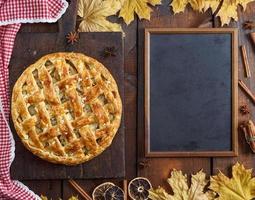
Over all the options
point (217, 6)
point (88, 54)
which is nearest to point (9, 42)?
point (88, 54)

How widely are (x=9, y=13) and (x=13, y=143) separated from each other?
375 millimetres

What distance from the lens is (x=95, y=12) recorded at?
1.53 metres

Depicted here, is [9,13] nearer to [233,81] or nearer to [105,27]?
[105,27]

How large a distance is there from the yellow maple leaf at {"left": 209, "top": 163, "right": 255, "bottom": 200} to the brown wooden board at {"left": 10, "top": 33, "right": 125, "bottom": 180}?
30cm

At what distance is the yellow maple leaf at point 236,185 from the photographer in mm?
1560

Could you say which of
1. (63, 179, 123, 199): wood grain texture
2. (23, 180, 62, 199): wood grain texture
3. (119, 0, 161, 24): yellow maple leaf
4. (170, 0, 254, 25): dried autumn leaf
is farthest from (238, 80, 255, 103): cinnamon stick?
(23, 180, 62, 199): wood grain texture

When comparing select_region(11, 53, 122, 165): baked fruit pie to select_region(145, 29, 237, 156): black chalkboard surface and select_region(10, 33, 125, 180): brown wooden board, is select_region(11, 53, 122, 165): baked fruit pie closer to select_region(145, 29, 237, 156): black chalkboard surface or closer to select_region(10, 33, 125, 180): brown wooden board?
select_region(10, 33, 125, 180): brown wooden board

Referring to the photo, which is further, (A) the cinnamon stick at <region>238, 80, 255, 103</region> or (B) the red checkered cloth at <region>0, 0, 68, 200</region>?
(A) the cinnamon stick at <region>238, 80, 255, 103</region>

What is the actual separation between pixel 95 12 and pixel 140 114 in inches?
13.2

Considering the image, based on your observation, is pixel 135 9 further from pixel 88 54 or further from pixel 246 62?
pixel 246 62

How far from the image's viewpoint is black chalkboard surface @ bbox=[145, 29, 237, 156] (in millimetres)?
1554

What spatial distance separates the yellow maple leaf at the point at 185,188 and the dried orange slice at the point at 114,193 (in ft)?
0.30

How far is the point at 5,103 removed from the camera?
1494mm

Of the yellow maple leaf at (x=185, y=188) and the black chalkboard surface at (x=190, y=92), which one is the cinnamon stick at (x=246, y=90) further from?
the yellow maple leaf at (x=185, y=188)
